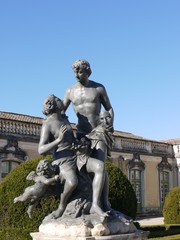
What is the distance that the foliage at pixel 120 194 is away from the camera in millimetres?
10446

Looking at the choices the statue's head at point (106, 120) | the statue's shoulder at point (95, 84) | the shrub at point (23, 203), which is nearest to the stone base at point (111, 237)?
the statue's head at point (106, 120)

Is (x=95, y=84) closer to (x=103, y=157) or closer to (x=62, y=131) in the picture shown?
(x=62, y=131)

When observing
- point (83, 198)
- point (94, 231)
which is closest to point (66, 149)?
point (83, 198)

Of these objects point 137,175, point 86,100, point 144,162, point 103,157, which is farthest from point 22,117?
point 103,157

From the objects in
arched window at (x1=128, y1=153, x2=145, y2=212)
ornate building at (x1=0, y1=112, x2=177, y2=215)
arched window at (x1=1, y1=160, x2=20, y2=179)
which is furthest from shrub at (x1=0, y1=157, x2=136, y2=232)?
arched window at (x1=128, y1=153, x2=145, y2=212)

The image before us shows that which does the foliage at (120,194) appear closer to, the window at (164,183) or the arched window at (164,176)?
the arched window at (164,176)

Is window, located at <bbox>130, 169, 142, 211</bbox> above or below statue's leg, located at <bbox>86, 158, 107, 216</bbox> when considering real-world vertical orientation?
above

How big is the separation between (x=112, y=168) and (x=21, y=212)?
2.62m

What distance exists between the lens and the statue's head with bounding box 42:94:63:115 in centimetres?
515

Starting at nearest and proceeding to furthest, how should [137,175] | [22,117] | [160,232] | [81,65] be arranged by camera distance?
1. [81,65]
2. [160,232]
3. [22,117]
4. [137,175]

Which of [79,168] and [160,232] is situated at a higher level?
[79,168]

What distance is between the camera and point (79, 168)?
16.6ft

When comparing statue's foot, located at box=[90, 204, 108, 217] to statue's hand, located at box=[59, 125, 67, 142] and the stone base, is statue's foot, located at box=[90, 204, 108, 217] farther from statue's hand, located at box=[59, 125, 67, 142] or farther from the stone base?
statue's hand, located at box=[59, 125, 67, 142]

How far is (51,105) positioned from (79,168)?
807mm
